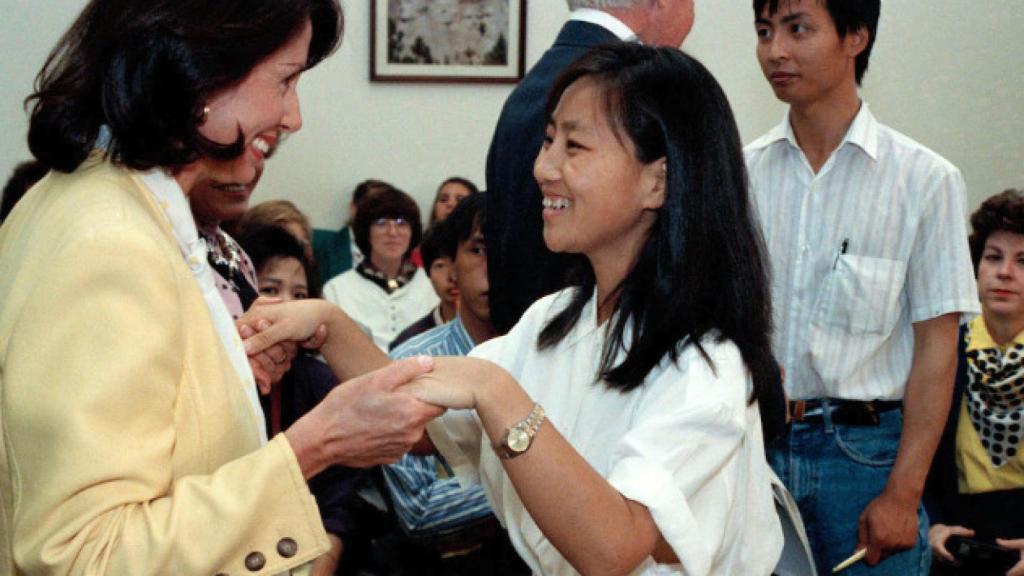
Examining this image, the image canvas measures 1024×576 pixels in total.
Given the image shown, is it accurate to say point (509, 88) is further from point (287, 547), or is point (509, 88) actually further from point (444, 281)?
point (287, 547)

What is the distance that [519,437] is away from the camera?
143cm

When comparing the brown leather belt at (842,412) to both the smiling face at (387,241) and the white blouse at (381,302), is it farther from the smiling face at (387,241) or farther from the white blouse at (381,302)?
the smiling face at (387,241)

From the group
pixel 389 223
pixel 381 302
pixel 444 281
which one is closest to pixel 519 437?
pixel 444 281

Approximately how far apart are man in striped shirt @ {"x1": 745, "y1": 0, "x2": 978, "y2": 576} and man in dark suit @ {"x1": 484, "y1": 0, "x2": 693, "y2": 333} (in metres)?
0.32

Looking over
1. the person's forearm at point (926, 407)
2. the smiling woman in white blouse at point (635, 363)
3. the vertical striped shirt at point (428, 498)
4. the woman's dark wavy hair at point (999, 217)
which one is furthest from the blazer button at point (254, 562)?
the woman's dark wavy hair at point (999, 217)

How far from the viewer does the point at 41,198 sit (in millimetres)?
1421

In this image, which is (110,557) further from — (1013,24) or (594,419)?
(1013,24)

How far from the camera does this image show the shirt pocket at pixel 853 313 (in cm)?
242

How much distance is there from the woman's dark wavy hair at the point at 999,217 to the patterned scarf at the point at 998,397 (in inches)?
14.3

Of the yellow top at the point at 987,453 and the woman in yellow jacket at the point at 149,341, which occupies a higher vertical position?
the woman in yellow jacket at the point at 149,341

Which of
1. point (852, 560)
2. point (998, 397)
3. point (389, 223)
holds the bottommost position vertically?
point (852, 560)

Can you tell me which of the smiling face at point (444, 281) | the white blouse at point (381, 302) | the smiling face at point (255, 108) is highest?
the smiling face at point (255, 108)

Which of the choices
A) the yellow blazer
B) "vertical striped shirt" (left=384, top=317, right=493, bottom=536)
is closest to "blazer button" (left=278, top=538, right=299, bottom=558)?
the yellow blazer

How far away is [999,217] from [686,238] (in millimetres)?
2245
